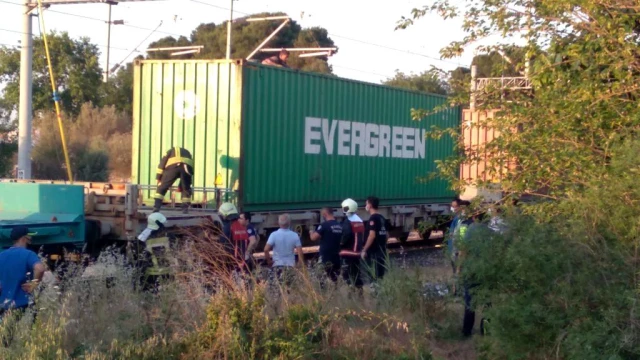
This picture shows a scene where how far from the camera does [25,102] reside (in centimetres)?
1825

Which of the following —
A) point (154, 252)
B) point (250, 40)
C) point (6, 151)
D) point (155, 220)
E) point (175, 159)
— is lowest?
point (154, 252)

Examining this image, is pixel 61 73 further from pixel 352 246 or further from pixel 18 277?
pixel 18 277

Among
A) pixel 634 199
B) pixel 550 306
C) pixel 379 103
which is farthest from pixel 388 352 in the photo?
pixel 379 103

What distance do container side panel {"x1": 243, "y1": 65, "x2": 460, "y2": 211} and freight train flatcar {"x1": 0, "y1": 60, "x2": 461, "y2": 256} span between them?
20 millimetres

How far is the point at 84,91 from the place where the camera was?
41719mm

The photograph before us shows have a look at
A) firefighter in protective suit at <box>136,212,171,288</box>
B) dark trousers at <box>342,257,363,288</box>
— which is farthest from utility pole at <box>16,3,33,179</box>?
dark trousers at <box>342,257,363,288</box>

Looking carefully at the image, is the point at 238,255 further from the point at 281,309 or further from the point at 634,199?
the point at 634,199

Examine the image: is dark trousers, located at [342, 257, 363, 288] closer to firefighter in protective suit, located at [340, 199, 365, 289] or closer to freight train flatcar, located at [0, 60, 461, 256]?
firefighter in protective suit, located at [340, 199, 365, 289]

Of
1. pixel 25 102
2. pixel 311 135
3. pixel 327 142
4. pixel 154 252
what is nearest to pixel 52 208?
pixel 154 252

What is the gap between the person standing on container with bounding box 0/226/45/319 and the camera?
704 centimetres

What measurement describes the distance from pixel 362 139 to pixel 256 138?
3.41 m

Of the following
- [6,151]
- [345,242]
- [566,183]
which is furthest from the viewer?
[6,151]

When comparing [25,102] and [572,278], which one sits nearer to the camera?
[572,278]

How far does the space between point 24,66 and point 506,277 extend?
14.5m
